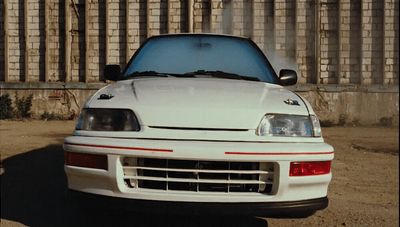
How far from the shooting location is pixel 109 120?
2.77m

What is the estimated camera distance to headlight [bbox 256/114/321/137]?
2.71 m

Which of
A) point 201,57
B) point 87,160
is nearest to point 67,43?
point 201,57

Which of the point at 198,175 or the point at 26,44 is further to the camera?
the point at 26,44

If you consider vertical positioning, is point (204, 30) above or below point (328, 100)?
above

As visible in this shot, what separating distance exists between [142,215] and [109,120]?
3.78 ft

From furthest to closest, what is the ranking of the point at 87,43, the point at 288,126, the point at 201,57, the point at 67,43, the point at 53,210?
the point at 67,43, the point at 87,43, the point at 201,57, the point at 53,210, the point at 288,126

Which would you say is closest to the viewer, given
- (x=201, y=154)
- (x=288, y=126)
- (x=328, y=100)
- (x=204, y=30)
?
(x=201, y=154)

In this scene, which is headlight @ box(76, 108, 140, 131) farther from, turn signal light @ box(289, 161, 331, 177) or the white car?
turn signal light @ box(289, 161, 331, 177)

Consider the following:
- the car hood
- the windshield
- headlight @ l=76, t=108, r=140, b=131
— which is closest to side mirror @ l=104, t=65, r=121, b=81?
the windshield

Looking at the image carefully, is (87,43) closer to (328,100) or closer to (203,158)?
(328,100)

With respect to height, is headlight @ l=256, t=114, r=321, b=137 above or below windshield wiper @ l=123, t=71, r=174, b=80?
below

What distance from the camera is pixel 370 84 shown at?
12664mm

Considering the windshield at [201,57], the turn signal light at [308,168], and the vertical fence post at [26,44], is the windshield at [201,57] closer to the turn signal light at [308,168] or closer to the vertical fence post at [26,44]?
the turn signal light at [308,168]

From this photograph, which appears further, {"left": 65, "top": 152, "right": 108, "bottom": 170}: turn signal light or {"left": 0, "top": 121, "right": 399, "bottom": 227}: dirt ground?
{"left": 0, "top": 121, "right": 399, "bottom": 227}: dirt ground
